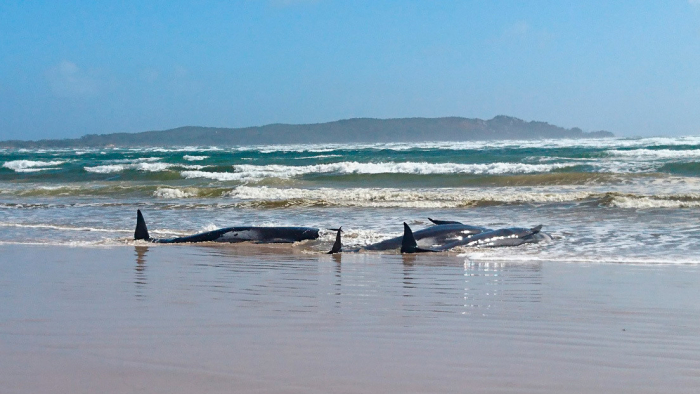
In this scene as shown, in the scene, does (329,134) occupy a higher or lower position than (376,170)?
higher

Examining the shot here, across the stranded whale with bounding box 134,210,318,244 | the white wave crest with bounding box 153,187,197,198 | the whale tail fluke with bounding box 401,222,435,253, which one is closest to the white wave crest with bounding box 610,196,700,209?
the whale tail fluke with bounding box 401,222,435,253

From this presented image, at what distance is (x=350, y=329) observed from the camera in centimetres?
434

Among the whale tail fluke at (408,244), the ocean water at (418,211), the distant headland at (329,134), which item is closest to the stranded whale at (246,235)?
the ocean water at (418,211)

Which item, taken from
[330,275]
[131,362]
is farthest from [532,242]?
[131,362]

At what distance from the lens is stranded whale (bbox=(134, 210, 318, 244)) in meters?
10.2

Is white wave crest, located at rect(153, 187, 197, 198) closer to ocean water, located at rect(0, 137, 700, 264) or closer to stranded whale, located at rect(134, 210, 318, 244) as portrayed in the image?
ocean water, located at rect(0, 137, 700, 264)

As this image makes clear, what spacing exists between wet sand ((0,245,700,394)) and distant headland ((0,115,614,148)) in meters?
124

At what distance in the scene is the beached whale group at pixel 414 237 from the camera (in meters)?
8.98

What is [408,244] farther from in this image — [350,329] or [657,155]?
[657,155]

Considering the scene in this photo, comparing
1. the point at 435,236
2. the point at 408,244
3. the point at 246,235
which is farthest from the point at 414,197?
the point at 408,244

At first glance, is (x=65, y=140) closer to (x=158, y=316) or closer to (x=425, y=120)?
(x=425, y=120)

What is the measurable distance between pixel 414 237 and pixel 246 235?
8.72ft

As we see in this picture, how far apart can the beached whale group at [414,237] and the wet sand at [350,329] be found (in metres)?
1.56

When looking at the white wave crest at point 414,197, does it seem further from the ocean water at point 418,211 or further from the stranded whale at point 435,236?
the stranded whale at point 435,236
